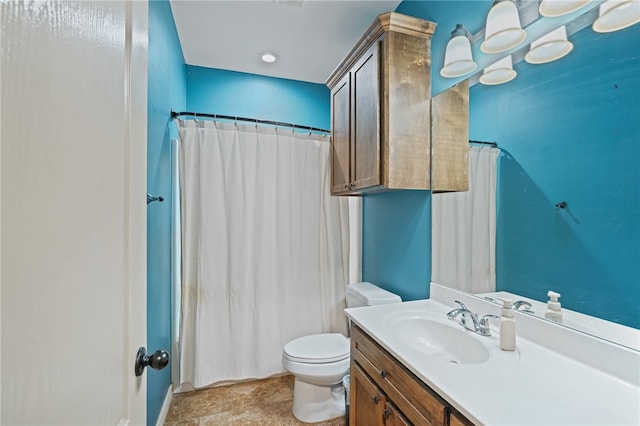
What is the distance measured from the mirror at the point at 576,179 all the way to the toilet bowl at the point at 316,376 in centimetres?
109

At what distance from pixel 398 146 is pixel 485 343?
0.98 meters

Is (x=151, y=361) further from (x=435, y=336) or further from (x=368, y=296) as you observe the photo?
(x=368, y=296)

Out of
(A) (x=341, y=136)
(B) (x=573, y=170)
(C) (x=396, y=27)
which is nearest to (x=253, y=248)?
(A) (x=341, y=136)

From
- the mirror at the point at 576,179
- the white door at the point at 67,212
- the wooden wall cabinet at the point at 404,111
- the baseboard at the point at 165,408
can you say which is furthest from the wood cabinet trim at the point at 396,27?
the baseboard at the point at 165,408

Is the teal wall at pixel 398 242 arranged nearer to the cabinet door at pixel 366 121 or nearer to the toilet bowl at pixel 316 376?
the cabinet door at pixel 366 121

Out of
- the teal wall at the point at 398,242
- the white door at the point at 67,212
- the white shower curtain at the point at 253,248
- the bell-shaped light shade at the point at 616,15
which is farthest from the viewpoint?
the white shower curtain at the point at 253,248

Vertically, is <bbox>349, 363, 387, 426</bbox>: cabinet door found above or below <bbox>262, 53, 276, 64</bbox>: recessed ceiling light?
below

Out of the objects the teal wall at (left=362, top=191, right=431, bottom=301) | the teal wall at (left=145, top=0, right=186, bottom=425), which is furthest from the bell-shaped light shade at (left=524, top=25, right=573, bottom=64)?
the teal wall at (left=145, top=0, right=186, bottom=425)

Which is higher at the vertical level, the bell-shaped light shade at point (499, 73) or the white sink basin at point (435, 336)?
the bell-shaped light shade at point (499, 73)

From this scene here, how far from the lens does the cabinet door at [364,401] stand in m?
1.21

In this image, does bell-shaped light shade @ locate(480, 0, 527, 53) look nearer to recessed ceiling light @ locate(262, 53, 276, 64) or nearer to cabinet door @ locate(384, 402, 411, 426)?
cabinet door @ locate(384, 402, 411, 426)

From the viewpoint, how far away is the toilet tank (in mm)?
1916

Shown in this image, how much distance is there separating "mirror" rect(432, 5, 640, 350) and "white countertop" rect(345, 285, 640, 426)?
0.09m

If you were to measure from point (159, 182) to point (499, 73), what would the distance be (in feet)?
6.00
